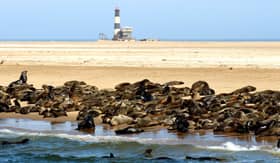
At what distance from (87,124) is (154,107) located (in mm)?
2088

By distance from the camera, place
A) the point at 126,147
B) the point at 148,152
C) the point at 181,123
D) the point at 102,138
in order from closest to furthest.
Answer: the point at 148,152
the point at 126,147
the point at 102,138
the point at 181,123

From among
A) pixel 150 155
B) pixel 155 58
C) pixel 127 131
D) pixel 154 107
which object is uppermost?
pixel 154 107

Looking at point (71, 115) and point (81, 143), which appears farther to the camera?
point (71, 115)

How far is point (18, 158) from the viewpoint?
523 inches

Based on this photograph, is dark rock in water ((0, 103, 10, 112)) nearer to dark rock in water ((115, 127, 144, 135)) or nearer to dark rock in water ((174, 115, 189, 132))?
Answer: dark rock in water ((115, 127, 144, 135))

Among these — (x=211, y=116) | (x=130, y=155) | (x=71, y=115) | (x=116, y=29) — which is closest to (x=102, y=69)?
(x=71, y=115)

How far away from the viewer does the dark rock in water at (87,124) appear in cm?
1550

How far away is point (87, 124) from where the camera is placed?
15.5m

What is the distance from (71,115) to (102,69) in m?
14.0

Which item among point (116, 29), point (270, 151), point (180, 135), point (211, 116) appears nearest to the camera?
point (270, 151)

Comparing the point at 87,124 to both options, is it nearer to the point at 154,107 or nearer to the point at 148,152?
the point at 154,107

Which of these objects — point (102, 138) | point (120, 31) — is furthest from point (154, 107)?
point (120, 31)

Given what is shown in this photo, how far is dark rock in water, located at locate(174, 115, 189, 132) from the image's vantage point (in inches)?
577

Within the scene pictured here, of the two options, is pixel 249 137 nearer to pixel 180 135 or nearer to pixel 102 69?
pixel 180 135
